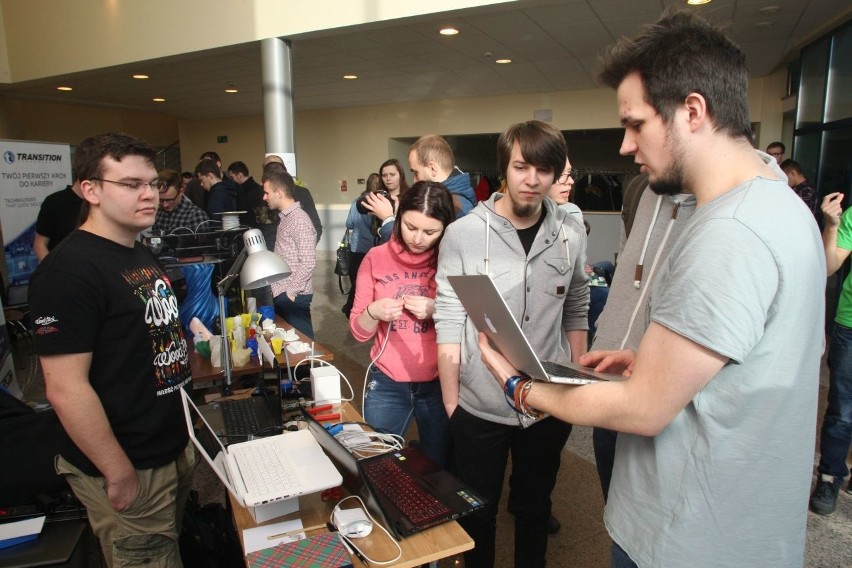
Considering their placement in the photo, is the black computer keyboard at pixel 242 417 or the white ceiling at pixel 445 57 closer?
the black computer keyboard at pixel 242 417

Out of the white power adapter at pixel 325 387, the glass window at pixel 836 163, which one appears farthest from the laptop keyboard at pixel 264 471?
the glass window at pixel 836 163

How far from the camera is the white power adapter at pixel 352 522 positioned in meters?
1.30

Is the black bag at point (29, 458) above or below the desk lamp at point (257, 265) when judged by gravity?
below

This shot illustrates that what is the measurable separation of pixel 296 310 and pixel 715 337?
3.07 m

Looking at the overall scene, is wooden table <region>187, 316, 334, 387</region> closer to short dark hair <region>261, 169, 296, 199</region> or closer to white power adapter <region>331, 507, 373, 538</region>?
white power adapter <region>331, 507, 373, 538</region>

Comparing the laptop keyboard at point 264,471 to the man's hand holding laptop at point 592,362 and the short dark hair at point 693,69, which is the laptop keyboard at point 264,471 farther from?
the short dark hair at point 693,69

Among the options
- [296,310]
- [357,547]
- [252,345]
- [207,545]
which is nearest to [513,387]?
[357,547]

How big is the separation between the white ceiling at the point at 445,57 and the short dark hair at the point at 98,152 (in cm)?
318

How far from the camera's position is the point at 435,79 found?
833 centimetres

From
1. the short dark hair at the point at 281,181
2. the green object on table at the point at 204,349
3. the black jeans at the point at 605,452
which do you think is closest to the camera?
the black jeans at the point at 605,452

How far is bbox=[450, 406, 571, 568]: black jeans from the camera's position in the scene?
5.71 ft

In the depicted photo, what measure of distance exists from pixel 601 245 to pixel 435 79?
3755 mm

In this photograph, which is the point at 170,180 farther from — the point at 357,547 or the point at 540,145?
the point at 357,547

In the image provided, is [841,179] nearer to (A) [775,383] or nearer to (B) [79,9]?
(A) [775,383]
